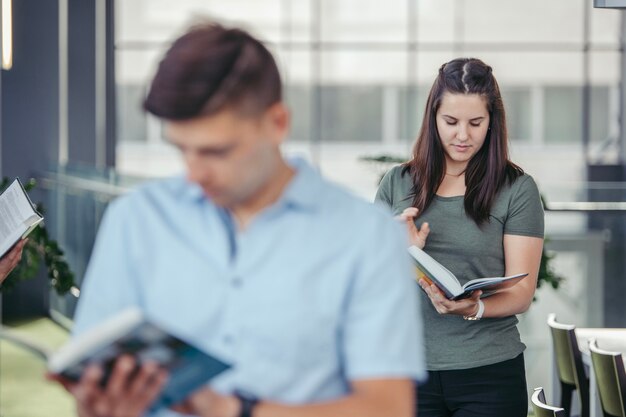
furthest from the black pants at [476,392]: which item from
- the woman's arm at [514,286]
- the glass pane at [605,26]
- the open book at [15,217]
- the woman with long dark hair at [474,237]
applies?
the glass pane at [605,26]

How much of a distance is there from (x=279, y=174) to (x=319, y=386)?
263 millimetres

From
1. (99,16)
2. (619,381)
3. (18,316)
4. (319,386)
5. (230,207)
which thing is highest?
(99,16)

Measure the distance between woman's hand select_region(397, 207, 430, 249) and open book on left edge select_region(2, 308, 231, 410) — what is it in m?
1.32

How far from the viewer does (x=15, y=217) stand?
9.82ft

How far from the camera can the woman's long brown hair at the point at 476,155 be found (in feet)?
8.81

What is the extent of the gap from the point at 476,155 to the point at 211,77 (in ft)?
4.78

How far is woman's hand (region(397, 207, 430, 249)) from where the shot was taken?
2672mm

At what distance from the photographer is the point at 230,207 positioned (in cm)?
147

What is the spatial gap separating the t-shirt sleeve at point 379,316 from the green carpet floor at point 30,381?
4.18 m

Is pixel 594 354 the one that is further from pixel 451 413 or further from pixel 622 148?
pixel 622 148

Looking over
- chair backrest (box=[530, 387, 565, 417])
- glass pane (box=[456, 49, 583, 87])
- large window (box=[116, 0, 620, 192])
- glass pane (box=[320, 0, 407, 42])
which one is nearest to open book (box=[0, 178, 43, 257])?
chair backrest (box=[530, 387, 565, 417])

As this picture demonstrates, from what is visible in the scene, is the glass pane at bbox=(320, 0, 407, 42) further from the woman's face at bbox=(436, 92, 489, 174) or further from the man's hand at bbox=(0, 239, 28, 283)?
the woman's face at bbox=(436, 92, 489, 174)

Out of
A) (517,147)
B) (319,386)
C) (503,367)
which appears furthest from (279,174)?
(517,147)

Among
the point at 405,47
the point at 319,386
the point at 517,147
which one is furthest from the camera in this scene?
the point at 517,147
